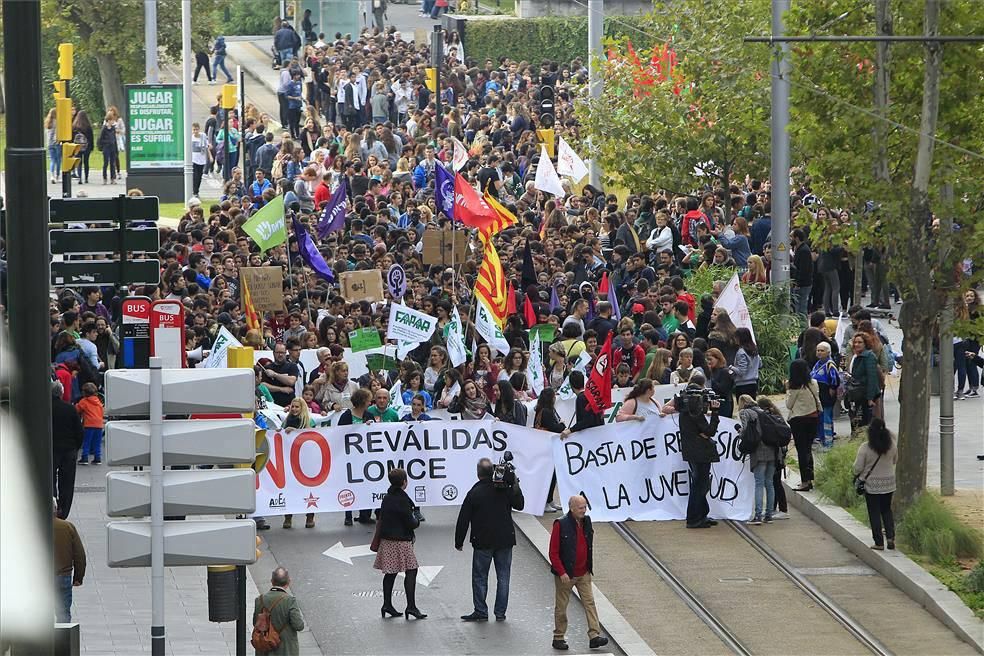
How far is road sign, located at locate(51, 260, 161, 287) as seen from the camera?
13609 mm

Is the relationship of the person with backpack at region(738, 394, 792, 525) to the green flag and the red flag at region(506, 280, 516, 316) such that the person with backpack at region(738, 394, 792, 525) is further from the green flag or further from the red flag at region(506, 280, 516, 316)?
the green flag

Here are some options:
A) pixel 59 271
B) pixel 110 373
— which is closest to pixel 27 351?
pixel 110 373

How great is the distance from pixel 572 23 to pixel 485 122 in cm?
1789

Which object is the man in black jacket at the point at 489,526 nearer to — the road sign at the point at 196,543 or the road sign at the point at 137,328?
the road sign at the point at 137,328

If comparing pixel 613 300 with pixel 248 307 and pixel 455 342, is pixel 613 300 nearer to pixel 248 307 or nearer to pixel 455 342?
pixel 455 342

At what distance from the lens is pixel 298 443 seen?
58.6 ft

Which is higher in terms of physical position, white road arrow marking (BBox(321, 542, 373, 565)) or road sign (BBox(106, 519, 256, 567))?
road sign (BBox(106, 519, 256, 567))

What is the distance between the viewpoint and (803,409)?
738 inches

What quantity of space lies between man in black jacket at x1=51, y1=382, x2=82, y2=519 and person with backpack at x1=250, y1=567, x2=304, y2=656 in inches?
184

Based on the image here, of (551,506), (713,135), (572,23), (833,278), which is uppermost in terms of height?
(572,23)

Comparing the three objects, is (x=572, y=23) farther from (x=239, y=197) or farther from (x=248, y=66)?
(x=239, y=197)

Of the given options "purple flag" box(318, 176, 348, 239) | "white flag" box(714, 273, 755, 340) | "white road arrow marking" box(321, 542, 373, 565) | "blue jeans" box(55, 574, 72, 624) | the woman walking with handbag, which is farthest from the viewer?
"purple flag" box(318, 176, 348, 239)

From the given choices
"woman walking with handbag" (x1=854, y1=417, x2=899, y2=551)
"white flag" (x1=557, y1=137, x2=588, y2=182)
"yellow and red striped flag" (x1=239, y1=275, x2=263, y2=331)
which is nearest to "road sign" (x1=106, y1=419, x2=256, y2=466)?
"woman walking with handbag" (x1=854, y1=417, x2=899, y2=551)

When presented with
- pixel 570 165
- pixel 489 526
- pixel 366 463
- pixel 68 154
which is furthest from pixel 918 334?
pixel 68 154
